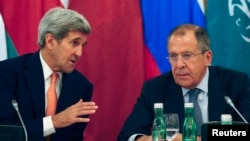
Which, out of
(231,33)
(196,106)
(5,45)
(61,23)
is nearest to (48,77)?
(61,23)

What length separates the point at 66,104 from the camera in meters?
3.94

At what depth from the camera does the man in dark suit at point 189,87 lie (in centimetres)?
381

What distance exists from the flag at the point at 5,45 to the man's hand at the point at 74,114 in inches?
39.2

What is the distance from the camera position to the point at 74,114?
3.66 m

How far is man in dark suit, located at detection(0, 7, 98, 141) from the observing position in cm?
382

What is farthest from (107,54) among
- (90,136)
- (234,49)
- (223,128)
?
(223,128)

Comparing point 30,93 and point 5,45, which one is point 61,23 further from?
point 5,45

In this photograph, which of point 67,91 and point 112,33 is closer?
point 67,91

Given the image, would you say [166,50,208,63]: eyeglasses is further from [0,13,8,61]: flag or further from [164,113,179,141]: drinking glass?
[0,13,8,61]: flag

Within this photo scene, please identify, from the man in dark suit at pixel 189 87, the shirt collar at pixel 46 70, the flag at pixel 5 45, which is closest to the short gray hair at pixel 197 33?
the man in dark suit at pixel 189 87

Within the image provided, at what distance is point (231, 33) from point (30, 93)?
144 centimetres

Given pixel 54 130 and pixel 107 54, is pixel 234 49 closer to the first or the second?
pixel 107 54

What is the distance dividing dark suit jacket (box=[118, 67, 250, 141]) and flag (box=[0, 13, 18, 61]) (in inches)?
44.0

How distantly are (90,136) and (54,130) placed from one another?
886 mm
